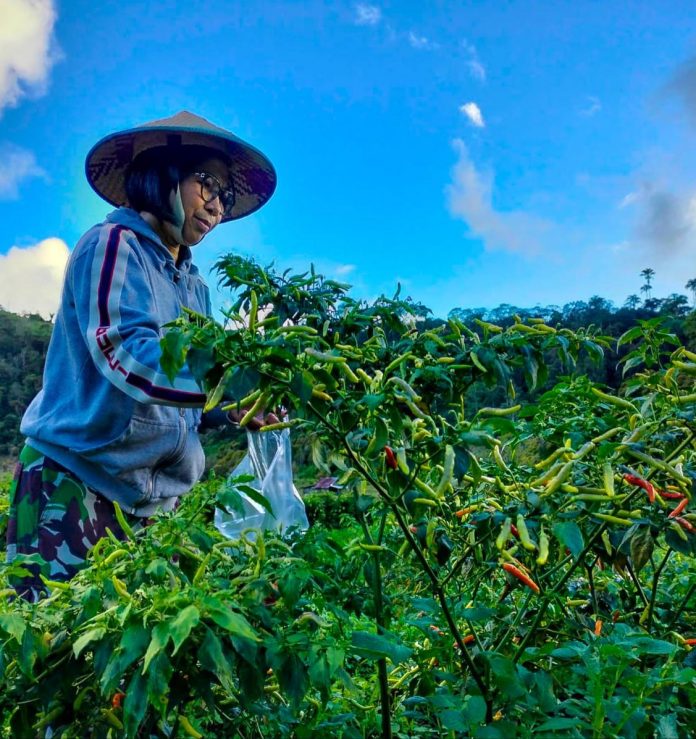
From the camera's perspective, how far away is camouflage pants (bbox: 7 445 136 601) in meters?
1.80

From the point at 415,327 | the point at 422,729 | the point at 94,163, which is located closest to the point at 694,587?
the point at 422,729

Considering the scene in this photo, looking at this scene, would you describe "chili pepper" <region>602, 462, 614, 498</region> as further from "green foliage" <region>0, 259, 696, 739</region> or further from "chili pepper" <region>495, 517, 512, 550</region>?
"chili pepper" <region>495, 517, 512, 550</region>

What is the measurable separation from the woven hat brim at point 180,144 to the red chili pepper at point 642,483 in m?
1.58

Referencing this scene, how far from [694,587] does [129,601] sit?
1.30m

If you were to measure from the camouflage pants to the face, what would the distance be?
79cm

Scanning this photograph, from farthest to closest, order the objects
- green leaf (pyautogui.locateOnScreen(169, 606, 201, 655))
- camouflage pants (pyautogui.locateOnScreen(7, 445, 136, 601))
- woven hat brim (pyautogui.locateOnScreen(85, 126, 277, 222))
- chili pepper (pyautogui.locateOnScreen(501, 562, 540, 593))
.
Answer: woven hat brim (pyautogui.locateOnScreen(85, 126, 277, 222)), camouflage pants (pyautogui.locateOnScreen(7, 445, 136, 601)), chili pepper (pyautogui.locateOnScreen(501, 562, 540, 593)), green leaf (pyautogui.locateOnScreen(169, 606, 201, 655))

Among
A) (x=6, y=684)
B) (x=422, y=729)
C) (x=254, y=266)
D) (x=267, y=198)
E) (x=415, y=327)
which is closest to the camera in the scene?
(x=6, y=684)

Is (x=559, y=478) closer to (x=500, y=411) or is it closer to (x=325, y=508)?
(x=500, y=411)

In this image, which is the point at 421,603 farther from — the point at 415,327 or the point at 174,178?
the point at 174,178

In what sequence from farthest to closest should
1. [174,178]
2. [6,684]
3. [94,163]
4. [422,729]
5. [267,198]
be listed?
[267,198] → [94,163] → [174,178] → [422,729] → [6,684]

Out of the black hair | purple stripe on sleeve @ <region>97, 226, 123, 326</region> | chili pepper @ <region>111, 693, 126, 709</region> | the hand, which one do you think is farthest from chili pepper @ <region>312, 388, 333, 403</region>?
the black hair

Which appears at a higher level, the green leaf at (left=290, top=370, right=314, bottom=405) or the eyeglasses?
the eyeglasses

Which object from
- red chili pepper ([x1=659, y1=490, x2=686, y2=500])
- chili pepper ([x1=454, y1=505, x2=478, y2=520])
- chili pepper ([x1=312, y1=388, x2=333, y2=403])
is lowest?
chili pepper ([x1=454, y1=505, x2=478, y2=520])

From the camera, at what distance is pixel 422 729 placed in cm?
138
